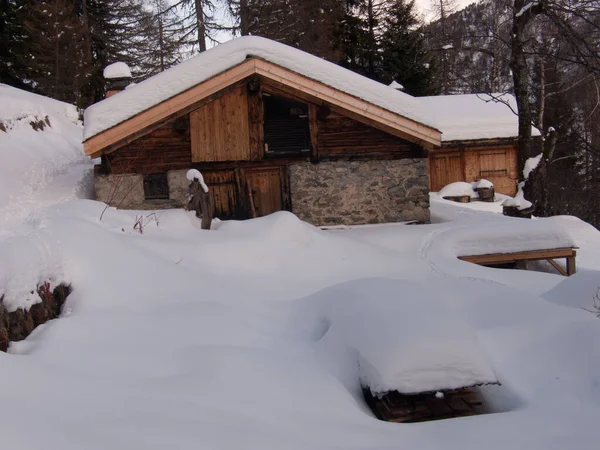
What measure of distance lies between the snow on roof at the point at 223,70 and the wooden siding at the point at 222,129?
77 cm

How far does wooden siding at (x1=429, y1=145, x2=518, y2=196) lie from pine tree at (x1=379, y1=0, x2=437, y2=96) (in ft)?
28.7

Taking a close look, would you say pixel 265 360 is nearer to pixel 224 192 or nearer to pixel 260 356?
pixel 260 356

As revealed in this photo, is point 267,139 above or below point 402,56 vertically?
below

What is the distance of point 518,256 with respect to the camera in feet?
33.7

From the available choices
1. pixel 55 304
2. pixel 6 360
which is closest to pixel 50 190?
pixel 55 304

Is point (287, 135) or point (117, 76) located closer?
point (287, 135)

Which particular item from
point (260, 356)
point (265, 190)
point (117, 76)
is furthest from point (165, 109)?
point (260, 356)

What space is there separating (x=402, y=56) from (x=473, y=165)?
9.79 metres

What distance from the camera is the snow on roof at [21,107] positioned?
1725cm

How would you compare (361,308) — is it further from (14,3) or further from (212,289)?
(14,3)

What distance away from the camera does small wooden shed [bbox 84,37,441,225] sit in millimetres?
11719

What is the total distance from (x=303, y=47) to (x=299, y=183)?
1607 centimetres

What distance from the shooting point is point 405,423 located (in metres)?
3.44

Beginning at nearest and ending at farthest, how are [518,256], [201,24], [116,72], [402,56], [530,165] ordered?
[518,256] < [530,165] < [116,72] < [201,24] < [402,56]
